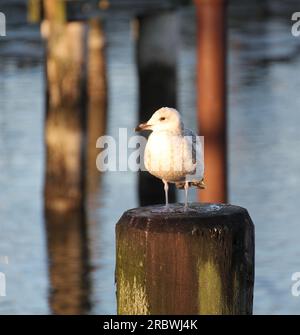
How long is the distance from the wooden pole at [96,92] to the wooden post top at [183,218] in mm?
13029

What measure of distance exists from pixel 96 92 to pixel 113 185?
5.73 metres

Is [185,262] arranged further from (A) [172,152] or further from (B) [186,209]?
(A) [172,152]

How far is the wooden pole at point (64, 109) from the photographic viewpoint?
1562 centimetres

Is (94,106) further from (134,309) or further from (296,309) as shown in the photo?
(134,309)

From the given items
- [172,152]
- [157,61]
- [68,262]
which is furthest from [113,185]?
[172,152]

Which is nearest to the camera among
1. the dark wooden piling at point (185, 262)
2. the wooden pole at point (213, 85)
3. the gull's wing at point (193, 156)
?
the dark wooden piling at point (185, 262)

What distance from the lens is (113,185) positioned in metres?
18.3

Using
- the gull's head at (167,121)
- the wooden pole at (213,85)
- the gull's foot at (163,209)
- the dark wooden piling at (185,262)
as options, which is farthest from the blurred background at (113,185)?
the dark wooden piling at (185,262)

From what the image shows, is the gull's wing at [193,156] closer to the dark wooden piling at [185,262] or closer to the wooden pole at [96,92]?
the dark wooden piling at [185,262]

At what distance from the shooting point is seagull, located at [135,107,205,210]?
7.09 metres

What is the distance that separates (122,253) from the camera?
6559 millimetres

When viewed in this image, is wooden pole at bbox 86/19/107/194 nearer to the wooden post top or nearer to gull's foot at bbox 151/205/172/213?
gull's foot at bbox 151/205/172/213

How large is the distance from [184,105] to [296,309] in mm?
11300
